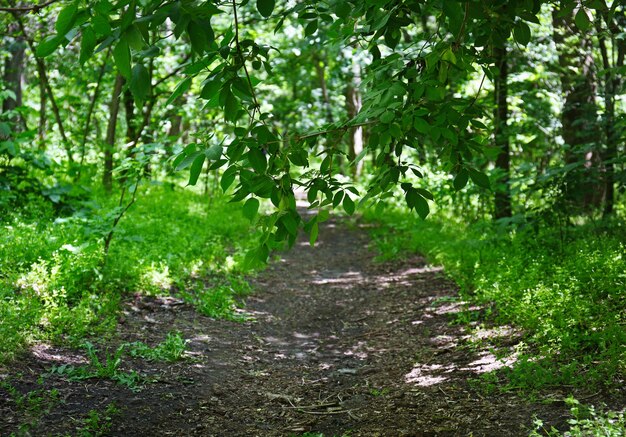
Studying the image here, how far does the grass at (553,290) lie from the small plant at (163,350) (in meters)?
2.21

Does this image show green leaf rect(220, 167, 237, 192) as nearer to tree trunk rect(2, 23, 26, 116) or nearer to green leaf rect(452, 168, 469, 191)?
green leaf rect(452, 168, 469, 191)

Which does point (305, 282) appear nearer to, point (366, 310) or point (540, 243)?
point (366, 310)

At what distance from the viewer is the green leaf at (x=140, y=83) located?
6.10 ft

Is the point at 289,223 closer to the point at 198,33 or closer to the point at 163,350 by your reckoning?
the point at 198,33

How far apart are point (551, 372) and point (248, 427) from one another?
2.12m

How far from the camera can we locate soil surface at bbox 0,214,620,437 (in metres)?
3.72

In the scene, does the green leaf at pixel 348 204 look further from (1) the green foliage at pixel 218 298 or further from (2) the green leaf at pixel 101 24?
(1) the green foliage at pixel 218 298

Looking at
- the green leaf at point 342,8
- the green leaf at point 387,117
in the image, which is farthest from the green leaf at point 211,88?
the green leaf at point 342,8

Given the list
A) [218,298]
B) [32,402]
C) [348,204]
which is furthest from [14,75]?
[348,204]

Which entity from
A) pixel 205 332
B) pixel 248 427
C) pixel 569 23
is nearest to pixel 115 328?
pixel 205 332

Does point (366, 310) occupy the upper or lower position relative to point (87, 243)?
lower

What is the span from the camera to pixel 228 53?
8.47 feet

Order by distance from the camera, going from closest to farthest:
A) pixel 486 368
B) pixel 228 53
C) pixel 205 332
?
pixel 228 53
pixel 486 368
pixel 205 332

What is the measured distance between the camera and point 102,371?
4.29m
